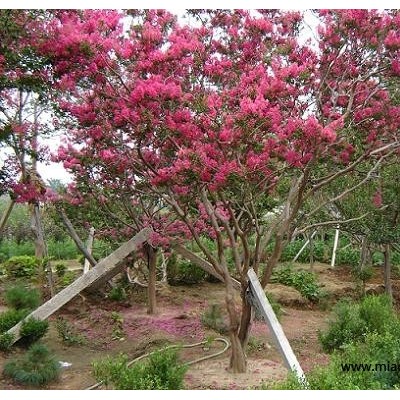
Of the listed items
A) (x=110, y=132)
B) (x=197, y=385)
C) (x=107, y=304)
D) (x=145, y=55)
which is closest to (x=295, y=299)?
(x=107, y=304)

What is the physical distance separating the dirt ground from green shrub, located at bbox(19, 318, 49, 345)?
5.5 inches

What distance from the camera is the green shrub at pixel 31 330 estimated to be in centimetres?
553

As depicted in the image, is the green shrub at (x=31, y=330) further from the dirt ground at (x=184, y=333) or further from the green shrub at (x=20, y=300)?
the green shrub at (x=20, y=300)

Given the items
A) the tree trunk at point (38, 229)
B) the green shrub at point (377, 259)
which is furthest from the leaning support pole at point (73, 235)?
the green shrub at point (377, 259)

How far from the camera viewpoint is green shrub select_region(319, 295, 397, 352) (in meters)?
5.23

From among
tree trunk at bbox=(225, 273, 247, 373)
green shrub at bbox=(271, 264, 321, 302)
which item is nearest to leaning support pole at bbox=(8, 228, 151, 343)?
tree trunk at bbox=(225, 273, 247, 373)

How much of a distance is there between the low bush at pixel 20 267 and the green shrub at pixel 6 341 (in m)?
4.76

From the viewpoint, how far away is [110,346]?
6.28 meters

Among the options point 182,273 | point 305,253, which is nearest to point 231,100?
point 182,273

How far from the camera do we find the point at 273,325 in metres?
4.55

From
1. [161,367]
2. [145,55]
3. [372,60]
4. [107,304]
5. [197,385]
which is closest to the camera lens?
[161,367]

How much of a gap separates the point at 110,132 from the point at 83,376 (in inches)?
89.6

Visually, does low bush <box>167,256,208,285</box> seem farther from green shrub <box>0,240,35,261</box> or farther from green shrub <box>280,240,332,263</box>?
green shrub <box>0,240,35,261</box>

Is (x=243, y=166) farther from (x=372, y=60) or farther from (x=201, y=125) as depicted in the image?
(x=372, y=60)
